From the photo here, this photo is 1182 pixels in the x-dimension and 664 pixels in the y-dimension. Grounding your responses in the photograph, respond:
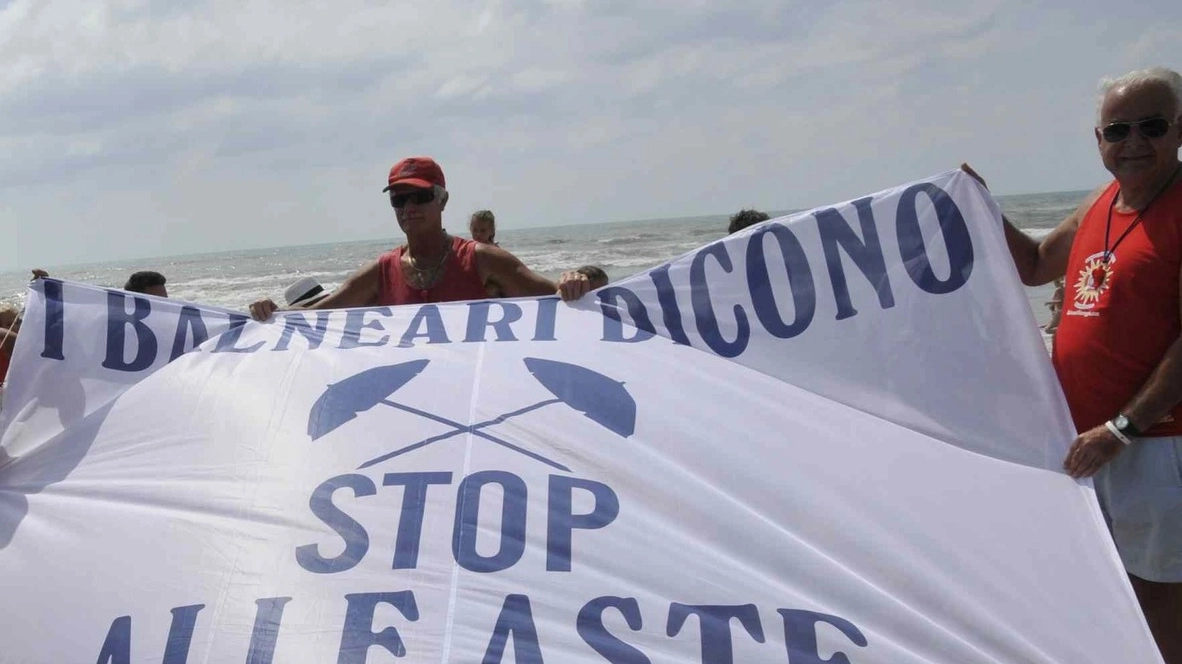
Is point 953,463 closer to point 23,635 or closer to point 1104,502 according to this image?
point 1104,502

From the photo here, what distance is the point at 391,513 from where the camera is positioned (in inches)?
97.0

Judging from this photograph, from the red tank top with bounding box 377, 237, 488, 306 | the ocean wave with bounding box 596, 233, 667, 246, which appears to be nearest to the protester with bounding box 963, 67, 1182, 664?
the red tank top with bounding box 377, 237, 488, 306

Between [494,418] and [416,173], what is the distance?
1.30 meters

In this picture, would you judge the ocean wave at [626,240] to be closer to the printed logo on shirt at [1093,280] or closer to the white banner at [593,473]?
the white banner at [593,473]

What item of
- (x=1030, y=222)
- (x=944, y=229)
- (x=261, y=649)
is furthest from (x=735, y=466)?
(x=1030, y=222)

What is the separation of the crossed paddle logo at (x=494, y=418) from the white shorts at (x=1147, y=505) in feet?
4.25

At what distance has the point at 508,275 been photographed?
360cm

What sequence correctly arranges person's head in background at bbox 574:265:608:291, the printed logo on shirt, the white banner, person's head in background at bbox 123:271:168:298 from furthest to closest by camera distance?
person's head in background at bbox 123:271:168:298 < person's head in background at bbox 574:265:608:291 < the printed logo on shirt < the white banner

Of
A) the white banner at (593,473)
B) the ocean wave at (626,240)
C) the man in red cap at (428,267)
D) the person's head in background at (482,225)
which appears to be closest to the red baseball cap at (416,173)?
the man in red cap at (428,267)

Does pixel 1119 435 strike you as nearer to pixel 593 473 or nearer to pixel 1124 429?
pixel 1124 429

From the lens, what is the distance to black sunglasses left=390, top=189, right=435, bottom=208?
358 cm

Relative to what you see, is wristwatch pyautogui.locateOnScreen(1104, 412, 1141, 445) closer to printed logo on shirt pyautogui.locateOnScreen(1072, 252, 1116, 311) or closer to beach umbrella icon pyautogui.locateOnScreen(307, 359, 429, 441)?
printed logo on shirt pyautogui.locateOnScreen(1072, 252, 1116, 311)

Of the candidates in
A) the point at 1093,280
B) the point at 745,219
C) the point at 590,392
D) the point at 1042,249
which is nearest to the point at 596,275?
the point at 745,219

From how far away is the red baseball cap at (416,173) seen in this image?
3.62 m
